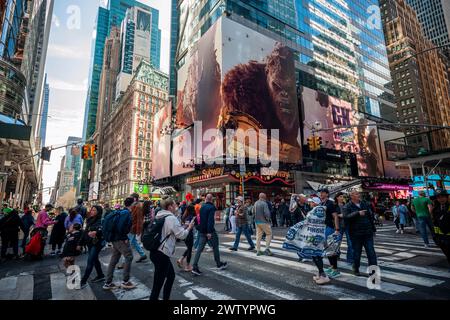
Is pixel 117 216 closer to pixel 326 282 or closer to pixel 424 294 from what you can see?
pixel 326 282

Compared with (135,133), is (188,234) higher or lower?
lower

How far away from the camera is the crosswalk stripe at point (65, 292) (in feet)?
15.4

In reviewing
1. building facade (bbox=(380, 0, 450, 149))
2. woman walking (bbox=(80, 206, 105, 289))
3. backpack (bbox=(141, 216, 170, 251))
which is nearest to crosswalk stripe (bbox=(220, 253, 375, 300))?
backpack (bbox=(141, 216, 170, 251))

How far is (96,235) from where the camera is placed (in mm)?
5652

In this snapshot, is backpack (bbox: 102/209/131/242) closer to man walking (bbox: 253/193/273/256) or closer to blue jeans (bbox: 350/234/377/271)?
man walking (bbox: 253/193/273/256)

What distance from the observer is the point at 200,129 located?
37.2m

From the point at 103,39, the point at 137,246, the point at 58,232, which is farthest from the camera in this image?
the point at 103,39

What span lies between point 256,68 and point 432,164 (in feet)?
84.0

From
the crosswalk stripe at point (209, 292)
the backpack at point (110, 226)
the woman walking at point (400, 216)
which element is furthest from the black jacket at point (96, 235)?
the woman walking at point (400, 216)

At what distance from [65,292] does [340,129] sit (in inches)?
2003

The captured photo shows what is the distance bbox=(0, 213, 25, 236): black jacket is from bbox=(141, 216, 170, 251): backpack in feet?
27.6

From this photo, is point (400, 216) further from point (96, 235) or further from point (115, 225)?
point (96, 235)

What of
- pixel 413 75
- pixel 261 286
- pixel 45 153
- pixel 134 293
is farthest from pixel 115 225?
pixel 413 75
